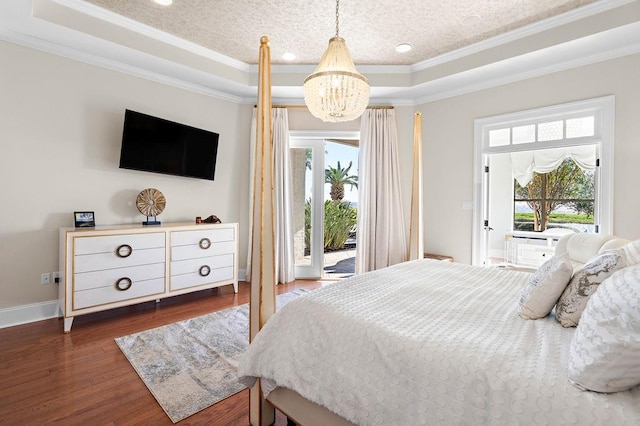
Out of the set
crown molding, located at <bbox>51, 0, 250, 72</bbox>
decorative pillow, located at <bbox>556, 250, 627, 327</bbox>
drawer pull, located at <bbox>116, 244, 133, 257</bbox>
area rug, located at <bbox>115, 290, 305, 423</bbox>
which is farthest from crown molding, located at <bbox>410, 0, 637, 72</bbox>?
drawer pull, located at <bbox>116, 244, 133, 257</bbox>

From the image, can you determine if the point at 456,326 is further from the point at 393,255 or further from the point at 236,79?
the point at 236,79

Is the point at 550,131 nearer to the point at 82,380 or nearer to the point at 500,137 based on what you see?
the point at 500,137

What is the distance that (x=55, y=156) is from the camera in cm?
303

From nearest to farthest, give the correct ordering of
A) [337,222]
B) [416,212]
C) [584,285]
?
[584,285]
[416,212]
[337,222]

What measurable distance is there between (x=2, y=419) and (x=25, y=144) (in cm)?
235

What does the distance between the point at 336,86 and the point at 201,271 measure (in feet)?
8.49

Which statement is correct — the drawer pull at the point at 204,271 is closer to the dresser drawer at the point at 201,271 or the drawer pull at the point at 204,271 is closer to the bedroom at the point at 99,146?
the dresser drawer at the point at 201,271

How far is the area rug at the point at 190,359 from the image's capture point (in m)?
1.82

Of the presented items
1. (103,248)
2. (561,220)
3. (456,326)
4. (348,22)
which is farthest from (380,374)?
(561,220)

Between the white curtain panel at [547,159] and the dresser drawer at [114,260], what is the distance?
447 cm

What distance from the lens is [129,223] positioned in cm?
354

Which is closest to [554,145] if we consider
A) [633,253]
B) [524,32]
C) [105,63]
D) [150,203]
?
[524,32]

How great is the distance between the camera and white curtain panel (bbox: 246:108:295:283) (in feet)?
14.5

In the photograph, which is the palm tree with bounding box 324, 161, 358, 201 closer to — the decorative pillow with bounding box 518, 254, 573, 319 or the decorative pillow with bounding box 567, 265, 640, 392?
the decorative pillow with bounding box 518, 254, 573, 319
